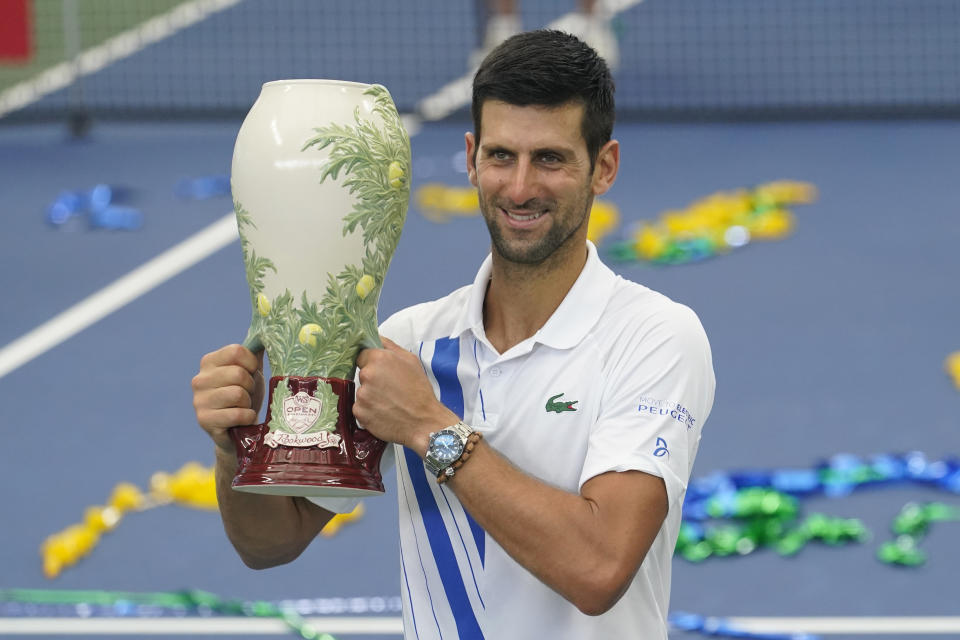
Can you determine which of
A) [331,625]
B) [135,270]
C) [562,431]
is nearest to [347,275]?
[562,431]

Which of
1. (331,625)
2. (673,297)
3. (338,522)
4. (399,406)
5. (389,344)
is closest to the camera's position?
(399,406)

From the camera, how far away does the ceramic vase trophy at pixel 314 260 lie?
3174mm

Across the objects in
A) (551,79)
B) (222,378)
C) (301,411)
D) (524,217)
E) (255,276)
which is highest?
(551,79)

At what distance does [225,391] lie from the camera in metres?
3.14

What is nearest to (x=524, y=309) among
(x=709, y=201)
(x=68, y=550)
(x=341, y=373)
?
(x=341, y=373)

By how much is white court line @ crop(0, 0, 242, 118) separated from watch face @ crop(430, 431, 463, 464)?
33.2 feet

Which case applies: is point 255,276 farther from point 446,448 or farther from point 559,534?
point 559,534

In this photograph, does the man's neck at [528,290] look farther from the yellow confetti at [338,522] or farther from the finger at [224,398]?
the yellow confetti at [338,522]

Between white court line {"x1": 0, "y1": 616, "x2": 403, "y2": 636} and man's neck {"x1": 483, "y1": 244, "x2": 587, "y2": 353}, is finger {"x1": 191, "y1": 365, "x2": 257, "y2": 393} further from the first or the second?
white court line {"x1": 0, "y1": 616, "x2": 403, "y2": 636}

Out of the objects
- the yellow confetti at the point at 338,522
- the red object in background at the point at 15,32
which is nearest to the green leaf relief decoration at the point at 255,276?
the yellow confetti at the point at 338,522

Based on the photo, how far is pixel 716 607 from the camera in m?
5.97

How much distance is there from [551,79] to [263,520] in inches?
44.6

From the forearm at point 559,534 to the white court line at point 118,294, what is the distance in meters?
5.50

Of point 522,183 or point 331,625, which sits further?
point 331,625
